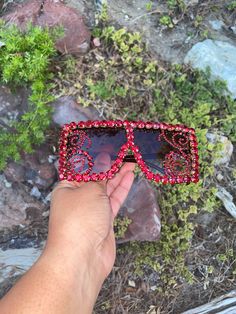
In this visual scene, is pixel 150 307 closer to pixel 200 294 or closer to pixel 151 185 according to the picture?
pixel 200 294

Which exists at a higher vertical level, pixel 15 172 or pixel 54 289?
pixel 54 289

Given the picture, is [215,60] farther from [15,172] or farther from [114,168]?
[15,172]

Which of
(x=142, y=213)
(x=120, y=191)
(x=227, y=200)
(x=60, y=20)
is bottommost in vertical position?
(x=142, y=213)

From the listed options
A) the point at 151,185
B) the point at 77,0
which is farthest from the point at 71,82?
the point at 151,185

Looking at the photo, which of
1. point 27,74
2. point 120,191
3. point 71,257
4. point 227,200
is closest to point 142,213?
point 120,191

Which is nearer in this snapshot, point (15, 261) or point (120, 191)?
point (120, 191)

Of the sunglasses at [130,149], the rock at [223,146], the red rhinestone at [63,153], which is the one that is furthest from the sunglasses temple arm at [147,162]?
the rock at [223,146]

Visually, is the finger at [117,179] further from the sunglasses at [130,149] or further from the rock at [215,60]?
the rock at [215,60]
